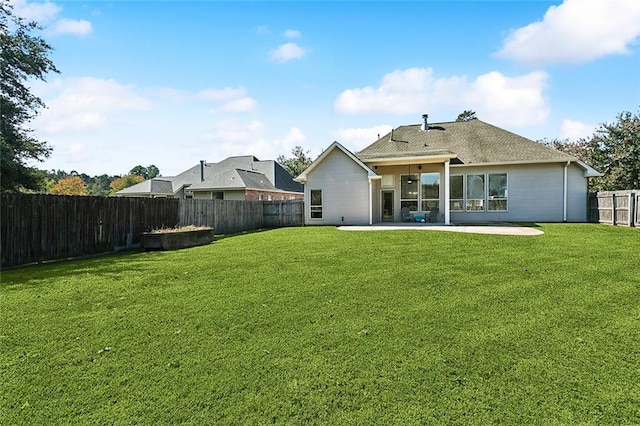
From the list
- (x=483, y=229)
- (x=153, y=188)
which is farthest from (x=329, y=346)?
(x=153, y=188)

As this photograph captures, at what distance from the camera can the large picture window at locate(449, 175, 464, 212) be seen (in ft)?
62.0

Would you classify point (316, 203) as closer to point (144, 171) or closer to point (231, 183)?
point (231, 183)

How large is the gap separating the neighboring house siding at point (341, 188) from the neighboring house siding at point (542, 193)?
682cm

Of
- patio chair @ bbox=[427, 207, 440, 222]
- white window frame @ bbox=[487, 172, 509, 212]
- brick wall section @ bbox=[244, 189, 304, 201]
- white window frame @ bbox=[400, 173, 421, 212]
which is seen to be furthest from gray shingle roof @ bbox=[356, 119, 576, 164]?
brick wall section @ bbox=[244, 189, 304, 201]

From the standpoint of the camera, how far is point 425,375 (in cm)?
329

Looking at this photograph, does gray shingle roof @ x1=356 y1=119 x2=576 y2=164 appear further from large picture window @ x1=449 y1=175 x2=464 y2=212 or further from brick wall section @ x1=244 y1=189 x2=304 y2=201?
brick wall section @ x1=244 y1=189 x2=304 y2=201

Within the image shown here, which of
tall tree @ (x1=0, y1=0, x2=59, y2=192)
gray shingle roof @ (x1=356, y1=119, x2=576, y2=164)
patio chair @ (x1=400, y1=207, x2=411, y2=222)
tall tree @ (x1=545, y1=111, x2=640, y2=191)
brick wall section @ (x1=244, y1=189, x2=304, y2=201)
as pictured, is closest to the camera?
tall tree @ (x1=0, y1=0, x2=59, y2=192)

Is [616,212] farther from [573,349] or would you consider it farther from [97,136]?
[97,136]

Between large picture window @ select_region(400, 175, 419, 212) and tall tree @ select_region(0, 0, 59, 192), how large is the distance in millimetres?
19117

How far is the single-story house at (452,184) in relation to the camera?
57.5 ft

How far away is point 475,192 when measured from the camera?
1869 centimetres

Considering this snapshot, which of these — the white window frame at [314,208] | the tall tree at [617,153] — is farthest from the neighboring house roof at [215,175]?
the tall tree at [617,153]

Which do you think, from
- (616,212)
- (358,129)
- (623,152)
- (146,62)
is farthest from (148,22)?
(623,152)

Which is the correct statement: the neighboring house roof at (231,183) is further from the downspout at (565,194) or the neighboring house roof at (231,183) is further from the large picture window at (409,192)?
the downspout at (565,194)
